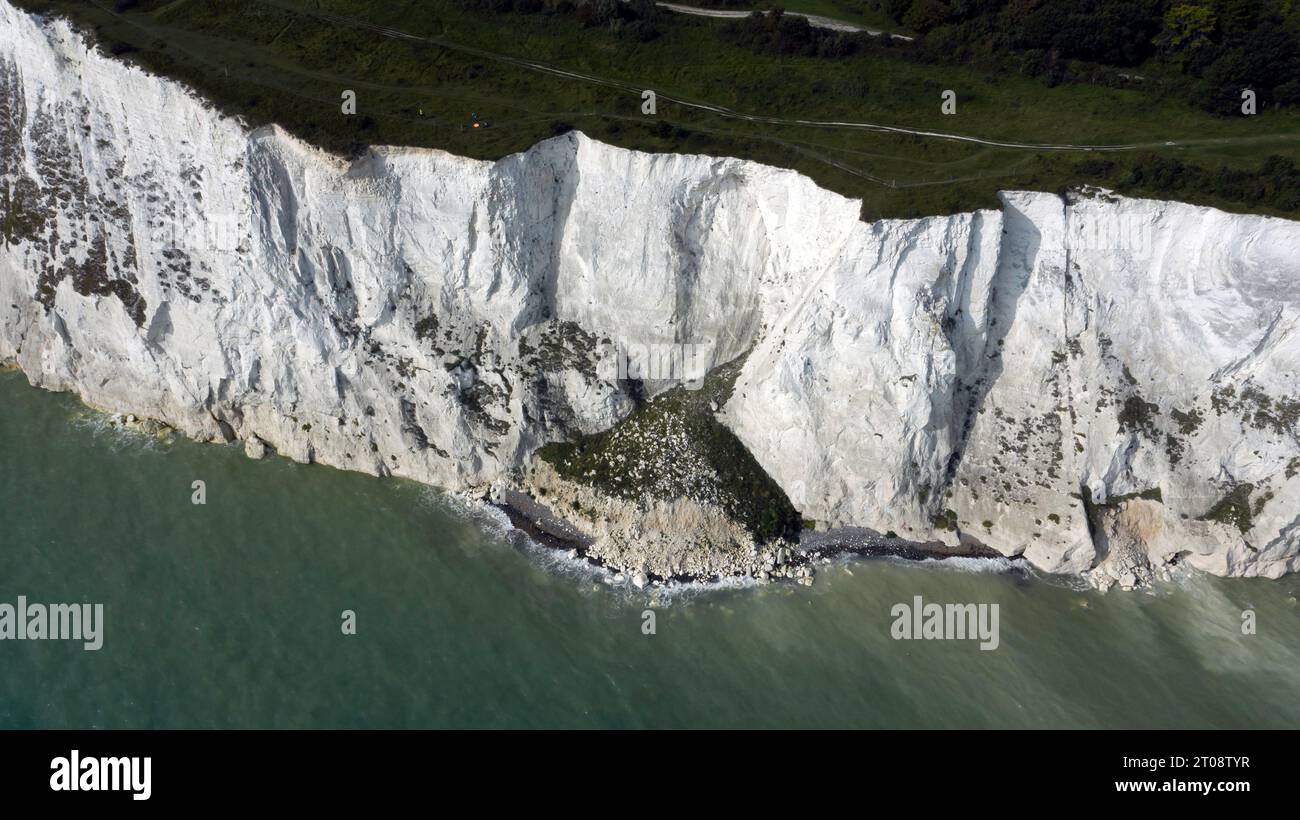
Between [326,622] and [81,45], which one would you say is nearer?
[326,622]

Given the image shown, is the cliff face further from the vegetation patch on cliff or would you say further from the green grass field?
the green grass field

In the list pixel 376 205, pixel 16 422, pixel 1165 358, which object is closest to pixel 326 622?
pixel 376 205

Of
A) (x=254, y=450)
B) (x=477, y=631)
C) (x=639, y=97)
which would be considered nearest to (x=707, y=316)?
(x=639, y=97)

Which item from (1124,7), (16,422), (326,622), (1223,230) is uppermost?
(1124,7)

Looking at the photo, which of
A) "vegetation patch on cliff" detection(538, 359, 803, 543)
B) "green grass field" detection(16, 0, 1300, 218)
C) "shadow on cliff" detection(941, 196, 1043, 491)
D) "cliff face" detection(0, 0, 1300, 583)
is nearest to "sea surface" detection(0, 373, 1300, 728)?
"cliff face" detection(0, 0, 1300, 583)

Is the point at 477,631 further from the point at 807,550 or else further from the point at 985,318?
the point at 985,318

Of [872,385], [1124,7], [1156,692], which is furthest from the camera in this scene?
[1124,7]

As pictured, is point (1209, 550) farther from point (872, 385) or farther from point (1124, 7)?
point (1124, 7)
